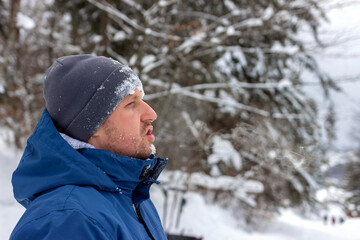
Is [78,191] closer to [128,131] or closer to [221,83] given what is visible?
[128,131]

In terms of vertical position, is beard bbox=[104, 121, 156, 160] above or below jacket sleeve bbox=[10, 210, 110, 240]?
above

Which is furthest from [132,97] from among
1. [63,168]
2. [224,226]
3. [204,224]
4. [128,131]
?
[224,226]

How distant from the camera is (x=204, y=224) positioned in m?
6.86

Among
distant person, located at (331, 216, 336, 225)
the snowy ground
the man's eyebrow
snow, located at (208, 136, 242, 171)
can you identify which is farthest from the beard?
distant person, located at (331, 216, 336, 225)

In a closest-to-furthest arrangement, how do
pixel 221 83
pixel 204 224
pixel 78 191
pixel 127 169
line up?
pixel 78 191 < pixel 127 169 < pixel 204 224 < pixel 221 83

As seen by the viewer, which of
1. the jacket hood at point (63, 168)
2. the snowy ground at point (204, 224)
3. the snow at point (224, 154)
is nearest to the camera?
the jacket hood at point (63, 168)

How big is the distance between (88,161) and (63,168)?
79 mm

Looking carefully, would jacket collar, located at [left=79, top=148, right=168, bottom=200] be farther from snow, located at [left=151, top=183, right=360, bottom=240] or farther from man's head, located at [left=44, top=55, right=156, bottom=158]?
snow, located at [left=151, top=183, right=360, bottom=240]

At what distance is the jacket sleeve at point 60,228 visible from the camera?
0.86 m

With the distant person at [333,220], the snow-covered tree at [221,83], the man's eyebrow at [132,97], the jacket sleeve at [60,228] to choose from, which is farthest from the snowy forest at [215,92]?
the jacket sleeve at [60,228]

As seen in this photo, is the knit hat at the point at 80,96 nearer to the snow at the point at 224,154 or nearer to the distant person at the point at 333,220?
Result: the snow at the point at 224,154

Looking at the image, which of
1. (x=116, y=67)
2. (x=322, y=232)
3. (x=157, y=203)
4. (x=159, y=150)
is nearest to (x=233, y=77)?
(x=159, y=150)

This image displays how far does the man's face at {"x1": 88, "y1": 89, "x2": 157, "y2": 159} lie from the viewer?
1.29 m

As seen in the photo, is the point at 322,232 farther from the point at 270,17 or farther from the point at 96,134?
the point at 96,134
